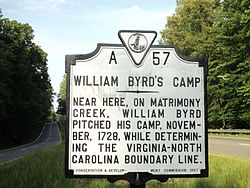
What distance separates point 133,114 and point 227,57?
41.0m

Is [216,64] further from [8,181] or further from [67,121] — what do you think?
[67,121]

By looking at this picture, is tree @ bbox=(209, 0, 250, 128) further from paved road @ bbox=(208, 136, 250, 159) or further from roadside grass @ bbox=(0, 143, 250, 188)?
roadside grass @ bbox=(0, 143, 250, 188)

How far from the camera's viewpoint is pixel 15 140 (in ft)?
223

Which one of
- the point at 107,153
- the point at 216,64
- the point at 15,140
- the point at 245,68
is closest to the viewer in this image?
the point at 107,153

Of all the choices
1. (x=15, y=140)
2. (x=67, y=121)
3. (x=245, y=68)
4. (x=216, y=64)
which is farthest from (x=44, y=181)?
(x=15, y=140)

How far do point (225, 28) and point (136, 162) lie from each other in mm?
39363

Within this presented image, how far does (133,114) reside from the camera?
14.4 feet

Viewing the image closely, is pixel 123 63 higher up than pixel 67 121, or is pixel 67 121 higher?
pixel 123 63

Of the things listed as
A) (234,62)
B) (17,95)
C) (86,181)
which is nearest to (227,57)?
(234,62)

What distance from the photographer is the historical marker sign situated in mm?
4324

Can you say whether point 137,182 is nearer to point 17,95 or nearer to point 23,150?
point 23,150

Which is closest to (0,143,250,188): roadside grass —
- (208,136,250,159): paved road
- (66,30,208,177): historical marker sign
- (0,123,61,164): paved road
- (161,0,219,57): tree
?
(66,30,208,177): historical marker sign

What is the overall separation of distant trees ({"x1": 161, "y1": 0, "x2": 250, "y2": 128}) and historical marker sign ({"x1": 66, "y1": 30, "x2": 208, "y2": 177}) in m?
35.9

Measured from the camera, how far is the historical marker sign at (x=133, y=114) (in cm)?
432
